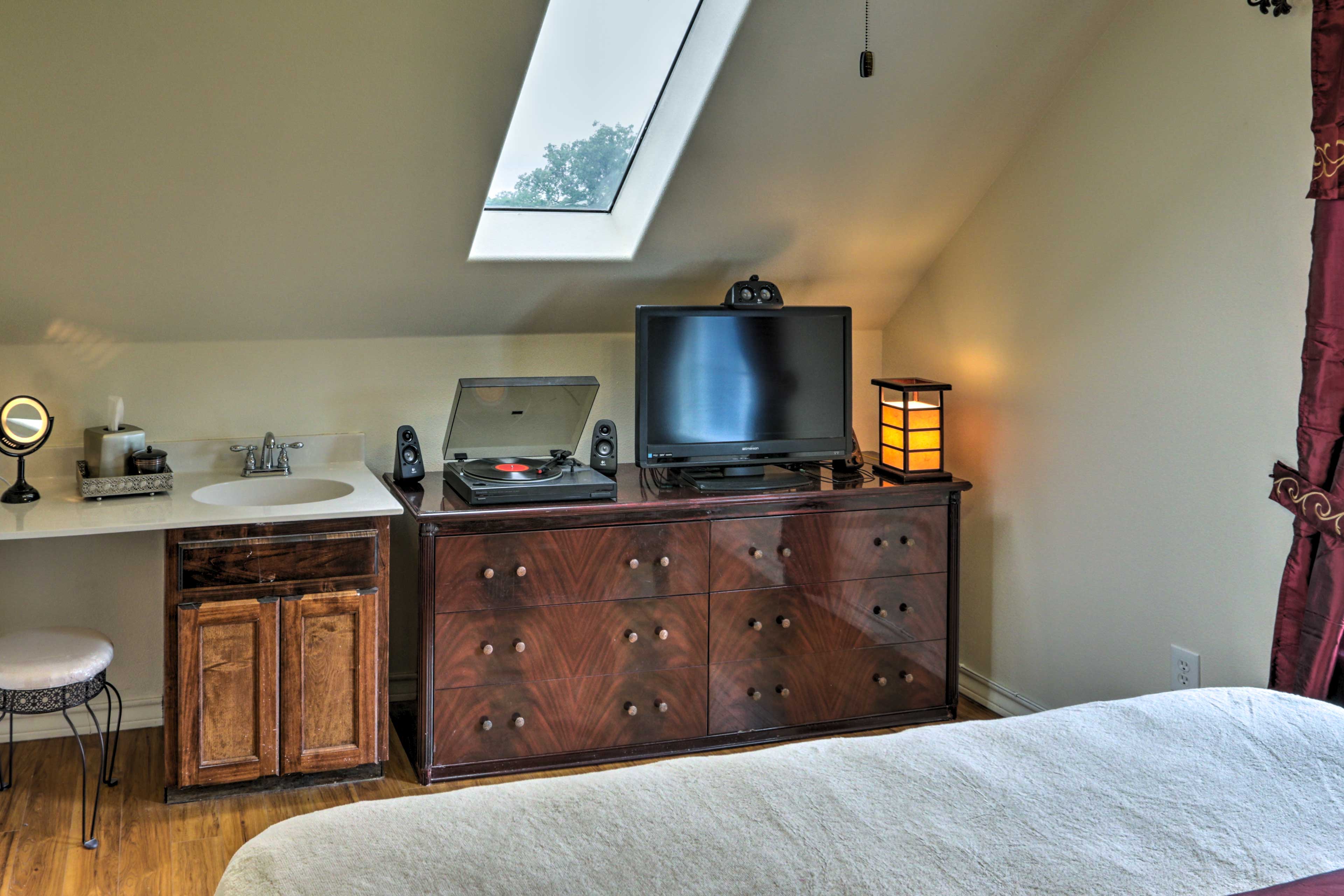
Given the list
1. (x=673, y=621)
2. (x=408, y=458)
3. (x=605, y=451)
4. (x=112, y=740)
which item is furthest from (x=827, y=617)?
(x=112, y=740)

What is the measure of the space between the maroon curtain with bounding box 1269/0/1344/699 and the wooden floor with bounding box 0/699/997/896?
1.48 metres

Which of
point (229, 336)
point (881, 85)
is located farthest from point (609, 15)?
point (229, 336)

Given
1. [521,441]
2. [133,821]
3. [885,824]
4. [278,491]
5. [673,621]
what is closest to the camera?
[885,824]

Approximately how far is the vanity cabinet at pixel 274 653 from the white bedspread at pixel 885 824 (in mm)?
1374

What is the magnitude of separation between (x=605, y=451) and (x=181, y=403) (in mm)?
1246

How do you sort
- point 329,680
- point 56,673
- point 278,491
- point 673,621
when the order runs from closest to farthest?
1. point 56,673
2. point 329,680
3. point 673,621
4. point 278,491

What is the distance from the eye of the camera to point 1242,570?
8.07 ft

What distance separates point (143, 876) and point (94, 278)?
150 cm

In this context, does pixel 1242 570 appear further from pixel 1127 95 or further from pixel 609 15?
pixel 609 15

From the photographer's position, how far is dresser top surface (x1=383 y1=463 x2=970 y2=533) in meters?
2.77

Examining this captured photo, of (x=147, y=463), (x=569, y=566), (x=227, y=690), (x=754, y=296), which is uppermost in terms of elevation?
(x=754, y=296)

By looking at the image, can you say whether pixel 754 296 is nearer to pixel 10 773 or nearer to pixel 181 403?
pixel 181 403

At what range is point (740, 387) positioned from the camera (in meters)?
3.21

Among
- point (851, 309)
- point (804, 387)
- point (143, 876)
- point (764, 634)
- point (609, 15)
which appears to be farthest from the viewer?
Answer: point (851, 309)
